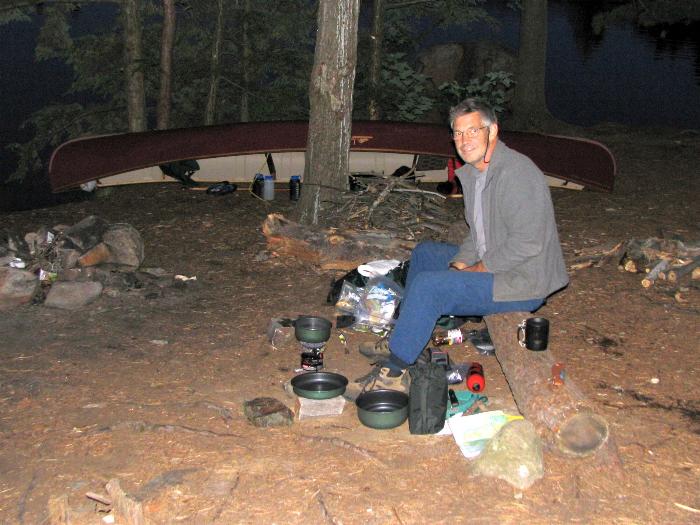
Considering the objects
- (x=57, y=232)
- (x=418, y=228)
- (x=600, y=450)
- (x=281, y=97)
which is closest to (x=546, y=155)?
(x=418, y=228)

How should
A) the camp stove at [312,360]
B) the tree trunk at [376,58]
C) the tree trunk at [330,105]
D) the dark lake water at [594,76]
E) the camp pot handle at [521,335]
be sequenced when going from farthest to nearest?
the dark lake water at [594,76] → the tree trunk at [376,58] → the tree trunk at [330,105] → the camp stove at [312,360] → the camp pot handle at [521,335]

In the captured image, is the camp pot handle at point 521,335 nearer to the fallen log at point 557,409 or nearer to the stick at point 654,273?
the fallen log at point 557,409

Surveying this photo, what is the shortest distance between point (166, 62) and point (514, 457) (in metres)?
10.5

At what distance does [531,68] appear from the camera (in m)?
15.4

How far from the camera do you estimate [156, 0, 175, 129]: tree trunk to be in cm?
1267

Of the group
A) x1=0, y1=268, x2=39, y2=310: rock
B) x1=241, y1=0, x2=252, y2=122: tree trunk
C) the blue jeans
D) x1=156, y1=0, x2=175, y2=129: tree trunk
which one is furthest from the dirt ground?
x1=241, y1=0, x2=252, y2=122: tree trunk

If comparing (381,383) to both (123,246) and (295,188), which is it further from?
(295,188)

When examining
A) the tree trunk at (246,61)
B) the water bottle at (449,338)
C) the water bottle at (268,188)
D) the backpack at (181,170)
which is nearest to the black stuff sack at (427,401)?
the water bottle at (449,338)

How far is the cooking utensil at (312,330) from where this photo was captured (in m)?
5.75

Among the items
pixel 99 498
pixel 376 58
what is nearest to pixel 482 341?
pixel 99 498

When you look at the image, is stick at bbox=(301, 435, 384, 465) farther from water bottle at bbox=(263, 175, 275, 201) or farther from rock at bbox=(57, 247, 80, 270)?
water bottle at bbox=(263, 175, 275, 201)

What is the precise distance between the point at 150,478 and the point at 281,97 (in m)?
11.2

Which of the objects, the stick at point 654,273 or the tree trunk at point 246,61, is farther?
the tree trunk at point 246,61

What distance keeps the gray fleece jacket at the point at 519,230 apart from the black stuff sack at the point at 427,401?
81 cm
